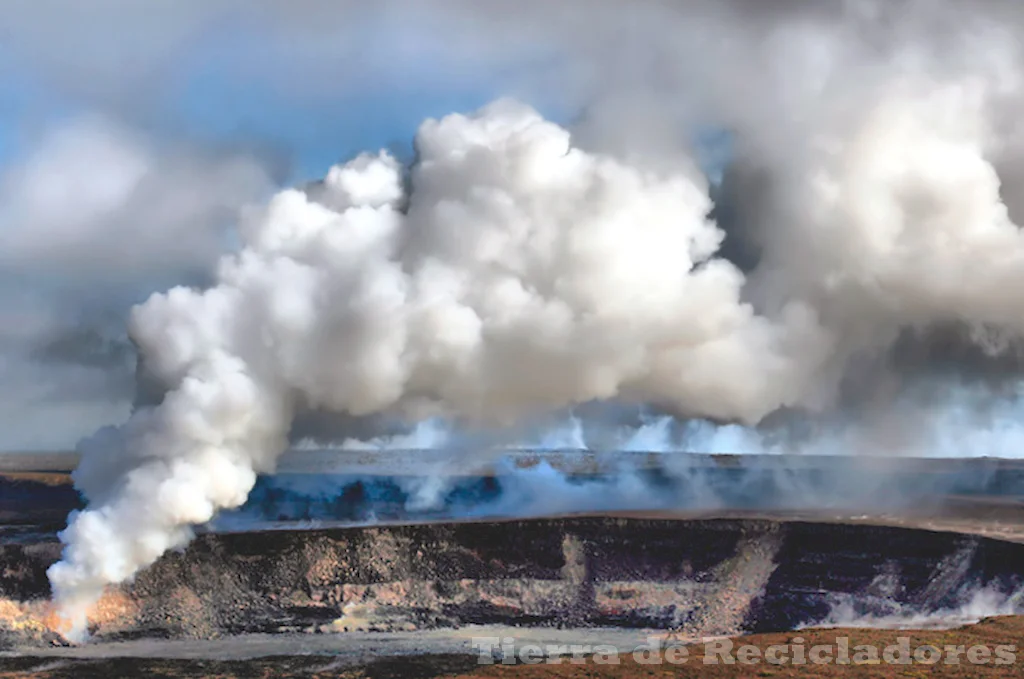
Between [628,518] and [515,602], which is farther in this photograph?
[628,518]

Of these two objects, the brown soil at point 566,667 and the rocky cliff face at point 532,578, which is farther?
the rocky cliff face at point 532,578

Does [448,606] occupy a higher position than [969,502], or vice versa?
[969,502]

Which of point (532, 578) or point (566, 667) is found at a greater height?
point (532, 578)

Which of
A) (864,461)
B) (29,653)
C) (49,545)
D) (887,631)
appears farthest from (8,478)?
(887,631)

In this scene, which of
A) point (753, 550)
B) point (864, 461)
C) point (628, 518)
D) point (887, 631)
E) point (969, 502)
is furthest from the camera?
point (864, 461)

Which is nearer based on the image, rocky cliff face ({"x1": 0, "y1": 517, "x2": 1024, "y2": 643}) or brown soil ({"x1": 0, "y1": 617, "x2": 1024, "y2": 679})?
brown soil ({"x1": 0, "y1": 617, "x2": 1024, "y2": 679})

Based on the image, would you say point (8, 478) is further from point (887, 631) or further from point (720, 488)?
point (887, 631)

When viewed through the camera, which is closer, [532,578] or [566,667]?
[566,667]

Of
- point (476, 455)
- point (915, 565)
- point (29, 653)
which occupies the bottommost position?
point (29, 653)
